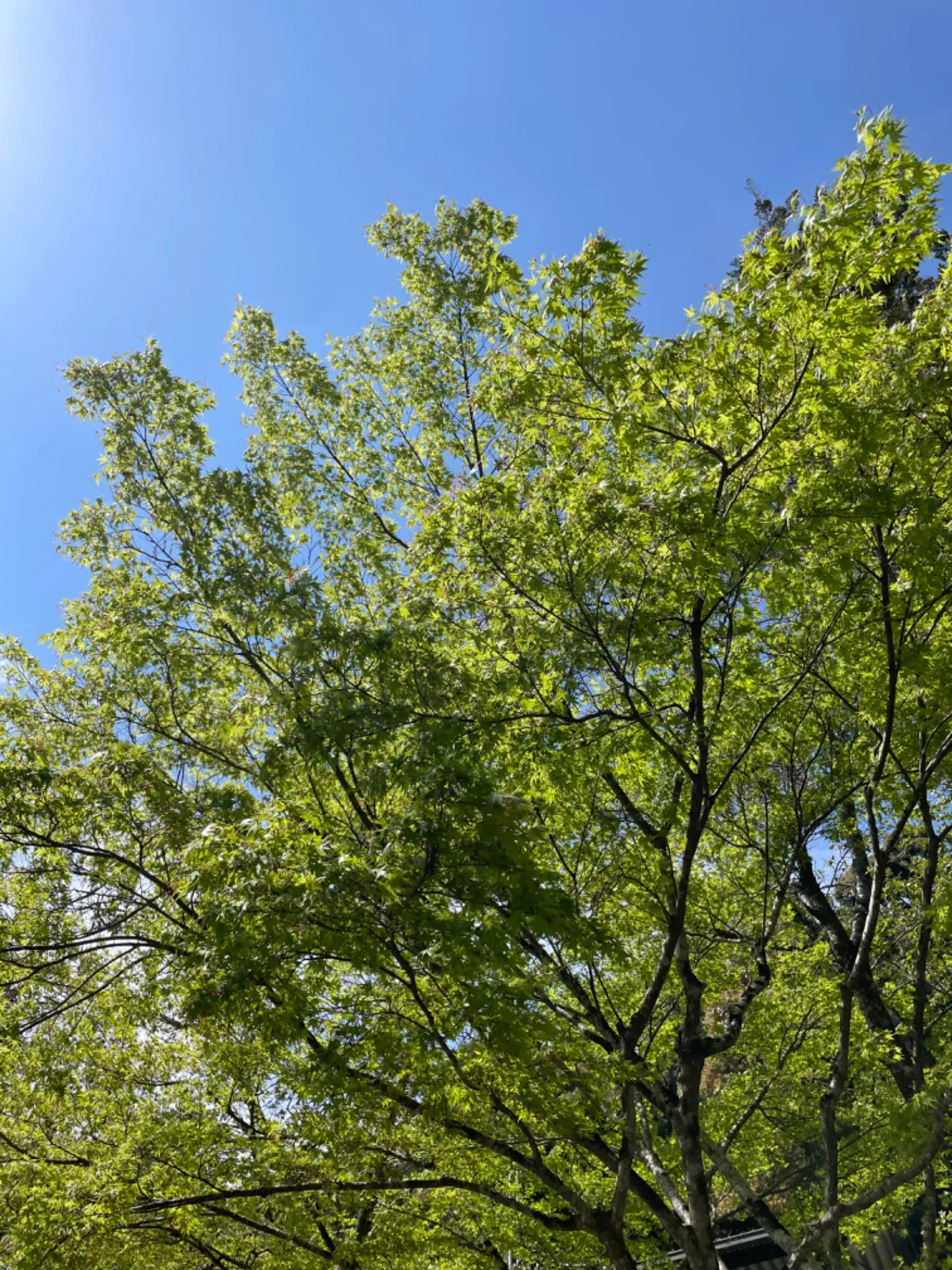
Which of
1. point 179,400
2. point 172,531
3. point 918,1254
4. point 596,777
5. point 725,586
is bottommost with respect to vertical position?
point 918,1254

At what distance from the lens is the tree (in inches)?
192

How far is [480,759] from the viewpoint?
5551 mm

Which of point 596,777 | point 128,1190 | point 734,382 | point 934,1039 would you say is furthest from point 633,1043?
point 934,1039

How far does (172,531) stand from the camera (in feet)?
22.4

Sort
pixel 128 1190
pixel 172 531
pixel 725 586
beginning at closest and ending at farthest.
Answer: pixel 725 586 < pixel 128 1190 < pixel 172 531

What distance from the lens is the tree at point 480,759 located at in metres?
4.87

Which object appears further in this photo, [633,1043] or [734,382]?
[633,1043]

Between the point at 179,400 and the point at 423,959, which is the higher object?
the point at 179,400

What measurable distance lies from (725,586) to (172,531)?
423cm

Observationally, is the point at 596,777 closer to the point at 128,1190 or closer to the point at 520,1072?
the point at 520,1072

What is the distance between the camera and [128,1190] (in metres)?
6.38

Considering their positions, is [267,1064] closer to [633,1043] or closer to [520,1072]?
[520,1072]

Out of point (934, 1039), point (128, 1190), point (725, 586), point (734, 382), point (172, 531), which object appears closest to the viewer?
point (734, 382)

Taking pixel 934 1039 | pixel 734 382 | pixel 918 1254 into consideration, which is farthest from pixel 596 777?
pixel 918 1254
